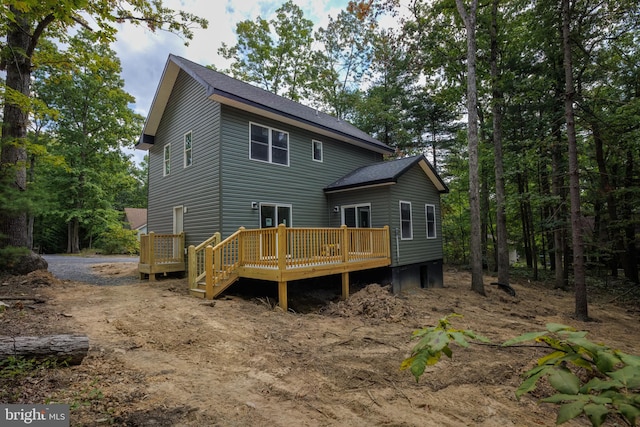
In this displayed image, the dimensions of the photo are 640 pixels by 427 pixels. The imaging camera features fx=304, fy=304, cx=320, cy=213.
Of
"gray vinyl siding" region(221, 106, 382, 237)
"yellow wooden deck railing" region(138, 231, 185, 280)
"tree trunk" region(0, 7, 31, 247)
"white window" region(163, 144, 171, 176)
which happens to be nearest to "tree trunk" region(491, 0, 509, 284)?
"gray vinyl siding" region(221, 106, 382, 237)

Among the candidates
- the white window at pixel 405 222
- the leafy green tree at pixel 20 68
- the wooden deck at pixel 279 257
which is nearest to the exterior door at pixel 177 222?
the wooden deck at pixel 279 257

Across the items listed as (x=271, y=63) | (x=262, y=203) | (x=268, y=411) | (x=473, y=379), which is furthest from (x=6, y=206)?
(x=271, y=63)

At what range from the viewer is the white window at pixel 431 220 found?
12.2 m

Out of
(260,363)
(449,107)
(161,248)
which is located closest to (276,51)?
(449,107)

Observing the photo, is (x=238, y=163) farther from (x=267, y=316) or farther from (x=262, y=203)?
(x=267, y=316)

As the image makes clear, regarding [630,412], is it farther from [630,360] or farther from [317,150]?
[317,150]

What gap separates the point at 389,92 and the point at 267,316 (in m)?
18.3

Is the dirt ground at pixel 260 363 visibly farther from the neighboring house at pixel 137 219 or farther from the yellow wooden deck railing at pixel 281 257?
the neighboring house at pixel 137 219

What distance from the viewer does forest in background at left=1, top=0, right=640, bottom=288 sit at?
9.65m

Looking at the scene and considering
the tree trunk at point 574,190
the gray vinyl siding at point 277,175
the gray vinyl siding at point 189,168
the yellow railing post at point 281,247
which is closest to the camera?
the yellow railing post at point 281,247

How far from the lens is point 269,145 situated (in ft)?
34.0

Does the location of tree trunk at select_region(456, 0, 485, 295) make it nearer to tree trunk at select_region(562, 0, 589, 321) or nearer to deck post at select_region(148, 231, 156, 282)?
tree trunk at select_region(562, 0, 589, 321)

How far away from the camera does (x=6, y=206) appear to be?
6.63 m

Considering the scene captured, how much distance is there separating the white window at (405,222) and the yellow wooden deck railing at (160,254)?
758 centimetres
